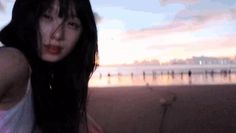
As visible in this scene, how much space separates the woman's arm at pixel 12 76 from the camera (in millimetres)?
1767

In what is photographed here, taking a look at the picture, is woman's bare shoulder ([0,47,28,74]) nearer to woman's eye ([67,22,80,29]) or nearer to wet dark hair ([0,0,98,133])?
wet dark hair ([0,0,98,133])

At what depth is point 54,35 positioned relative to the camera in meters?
2.05

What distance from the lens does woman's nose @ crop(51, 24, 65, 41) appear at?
2.05 m

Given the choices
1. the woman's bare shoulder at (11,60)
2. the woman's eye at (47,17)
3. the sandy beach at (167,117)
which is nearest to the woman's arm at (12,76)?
the woman's bare shoulder at (11,60)

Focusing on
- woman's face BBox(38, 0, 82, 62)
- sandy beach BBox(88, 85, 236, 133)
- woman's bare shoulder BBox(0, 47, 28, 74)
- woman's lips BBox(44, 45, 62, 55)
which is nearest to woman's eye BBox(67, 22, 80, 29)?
woman's face BBox(38, 0, 82, 62)

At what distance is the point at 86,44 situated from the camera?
241 cm

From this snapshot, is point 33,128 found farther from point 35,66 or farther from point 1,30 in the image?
point 1,30

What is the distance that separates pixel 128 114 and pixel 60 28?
2346 centimetres

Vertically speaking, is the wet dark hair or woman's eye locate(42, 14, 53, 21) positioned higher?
woman's eye locate(42, 14, 53, 21)

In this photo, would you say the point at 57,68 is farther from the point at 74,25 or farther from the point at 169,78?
the point at 169,78

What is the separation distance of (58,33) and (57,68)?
11.9 inches

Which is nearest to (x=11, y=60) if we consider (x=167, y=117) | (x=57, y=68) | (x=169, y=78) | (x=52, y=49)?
(x=52, y=49)

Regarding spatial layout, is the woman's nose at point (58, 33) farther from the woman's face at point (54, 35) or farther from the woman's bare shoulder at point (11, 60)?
the woman's bare shoulder at point (11, 60)

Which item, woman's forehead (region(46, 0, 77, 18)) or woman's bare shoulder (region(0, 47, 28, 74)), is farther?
woman's forehead (region(46, 0, 77, 18))
